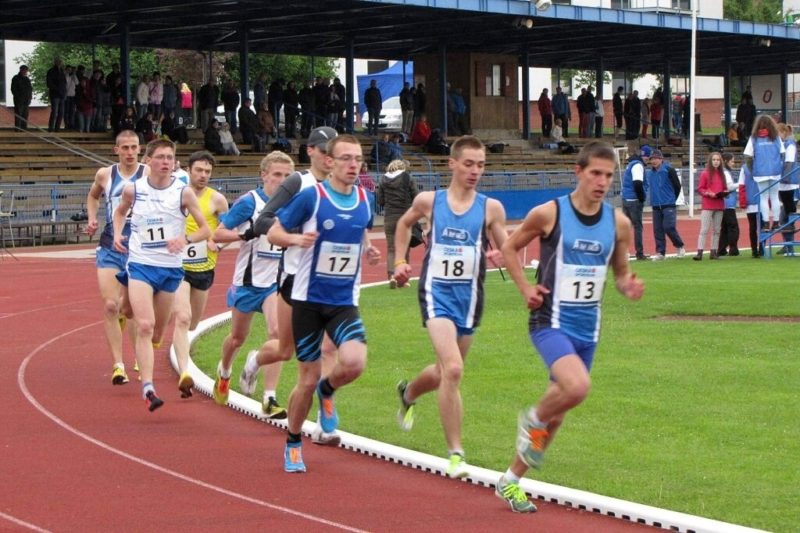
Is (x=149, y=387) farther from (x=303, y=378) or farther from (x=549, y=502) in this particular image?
(x=549, y=502)

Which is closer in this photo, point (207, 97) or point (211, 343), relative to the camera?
point (211, 343)

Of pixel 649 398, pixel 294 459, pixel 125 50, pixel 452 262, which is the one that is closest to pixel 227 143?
pixel 125 50

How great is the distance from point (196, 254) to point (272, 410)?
2237mm

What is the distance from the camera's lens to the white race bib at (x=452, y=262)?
8.84 m

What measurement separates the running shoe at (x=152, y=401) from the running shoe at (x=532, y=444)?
387 centimetres

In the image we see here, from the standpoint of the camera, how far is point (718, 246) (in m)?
26.1

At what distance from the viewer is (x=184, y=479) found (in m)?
8.90

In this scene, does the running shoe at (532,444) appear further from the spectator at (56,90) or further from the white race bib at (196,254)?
the spectator at (56,90)

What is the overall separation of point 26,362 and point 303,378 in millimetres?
6389

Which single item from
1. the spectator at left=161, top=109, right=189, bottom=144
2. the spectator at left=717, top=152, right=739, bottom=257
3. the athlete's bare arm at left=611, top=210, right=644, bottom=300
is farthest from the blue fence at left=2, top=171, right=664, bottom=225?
the athlete's bare arm at left=611, top=210, right=644, bottom=300

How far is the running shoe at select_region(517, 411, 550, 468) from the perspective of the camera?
7.78m

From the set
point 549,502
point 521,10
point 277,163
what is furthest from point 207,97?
point 549,502

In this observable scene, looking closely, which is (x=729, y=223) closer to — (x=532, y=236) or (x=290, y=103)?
(x=532, y=236)

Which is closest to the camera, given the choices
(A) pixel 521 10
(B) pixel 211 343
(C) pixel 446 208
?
(C) pixel 446 208
